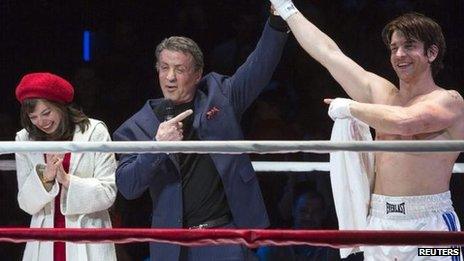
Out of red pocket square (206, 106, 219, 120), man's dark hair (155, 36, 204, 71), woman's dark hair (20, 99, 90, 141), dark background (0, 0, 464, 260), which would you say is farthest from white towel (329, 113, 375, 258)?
dark background (0, 0, 464, 260)

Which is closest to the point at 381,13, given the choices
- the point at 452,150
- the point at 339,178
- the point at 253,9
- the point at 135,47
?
the point at 253,9

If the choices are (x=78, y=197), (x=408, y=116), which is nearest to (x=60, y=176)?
(x=78, y=197)

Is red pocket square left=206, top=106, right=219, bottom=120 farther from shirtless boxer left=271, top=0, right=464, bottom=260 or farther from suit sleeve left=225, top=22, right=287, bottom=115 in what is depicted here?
shirtless boxer left=271, top=0, right=464, bottom=260

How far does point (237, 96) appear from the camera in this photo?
303 centimetres

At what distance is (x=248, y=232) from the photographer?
2.37 metres

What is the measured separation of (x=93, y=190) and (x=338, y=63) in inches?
33.2

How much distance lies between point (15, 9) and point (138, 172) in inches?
96.3

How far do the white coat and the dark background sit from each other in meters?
1.48

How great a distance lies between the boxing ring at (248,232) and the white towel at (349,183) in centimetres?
52

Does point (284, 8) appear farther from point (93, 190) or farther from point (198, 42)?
point (198, 42)

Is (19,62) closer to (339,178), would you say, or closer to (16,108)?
(16,108)

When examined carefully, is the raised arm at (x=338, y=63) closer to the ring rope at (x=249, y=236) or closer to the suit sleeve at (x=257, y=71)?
the suit sleeve at (x=257, y=71)

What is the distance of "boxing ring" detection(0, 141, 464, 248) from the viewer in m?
2.29

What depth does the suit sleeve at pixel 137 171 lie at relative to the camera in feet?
9.40
